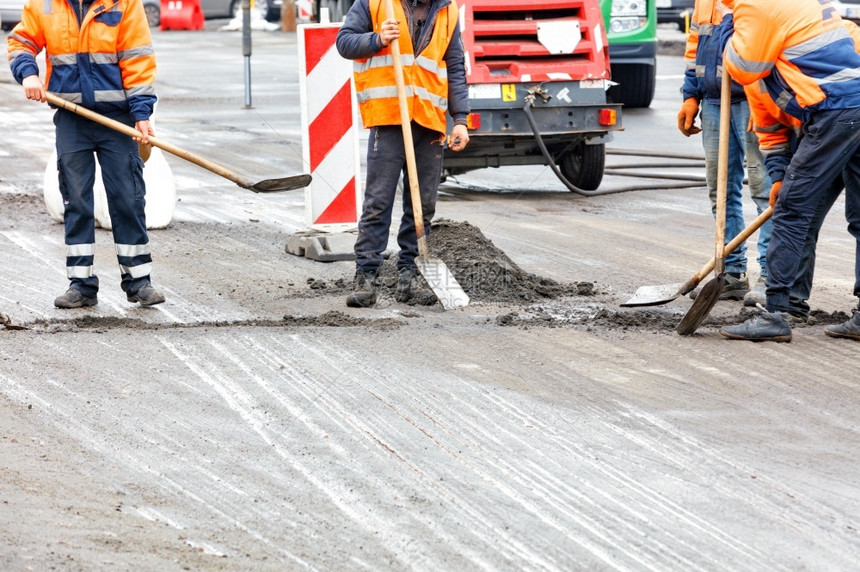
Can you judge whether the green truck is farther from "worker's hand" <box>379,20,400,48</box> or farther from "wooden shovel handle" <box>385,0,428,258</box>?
"worker's hand" <box>379,20,400,48</box>

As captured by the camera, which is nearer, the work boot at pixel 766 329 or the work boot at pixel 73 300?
the work boot at pixel 766 329

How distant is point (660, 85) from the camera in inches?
779

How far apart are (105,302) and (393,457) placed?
9.71ft

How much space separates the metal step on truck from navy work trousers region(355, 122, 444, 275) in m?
3.41

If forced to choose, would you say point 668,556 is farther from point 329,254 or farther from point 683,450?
point 329,254

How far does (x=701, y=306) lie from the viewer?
5.98 metres

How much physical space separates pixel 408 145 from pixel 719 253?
1706mm

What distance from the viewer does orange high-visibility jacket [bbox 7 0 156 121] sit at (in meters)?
6.37

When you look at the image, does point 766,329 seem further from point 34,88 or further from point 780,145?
point 34,88

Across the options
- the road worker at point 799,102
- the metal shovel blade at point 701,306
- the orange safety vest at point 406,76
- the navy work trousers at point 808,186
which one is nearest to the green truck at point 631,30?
the orange safety vest at point 406,76

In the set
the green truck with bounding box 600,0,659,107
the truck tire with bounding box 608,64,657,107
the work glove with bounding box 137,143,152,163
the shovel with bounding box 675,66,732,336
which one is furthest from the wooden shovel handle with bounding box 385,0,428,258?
the truck tire with bounding box 608,64,657,107

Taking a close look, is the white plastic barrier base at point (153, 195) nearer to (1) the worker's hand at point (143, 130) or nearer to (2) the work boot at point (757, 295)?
(1) the worker's hand at point (143, 130)

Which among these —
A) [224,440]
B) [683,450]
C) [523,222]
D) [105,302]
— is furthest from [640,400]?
[523,222]

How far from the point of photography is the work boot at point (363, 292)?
6.62 metres
